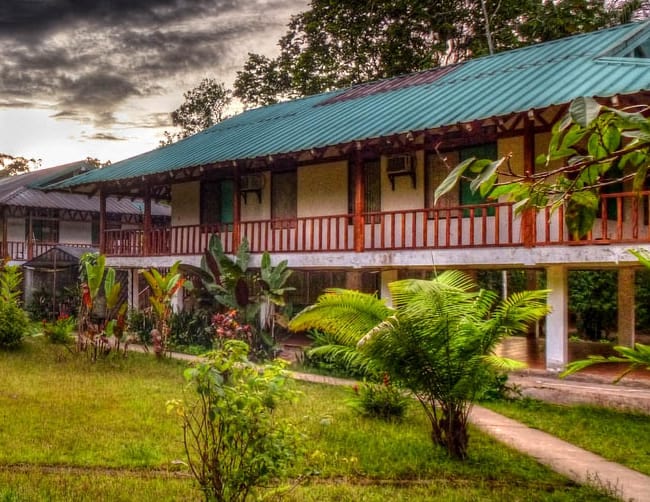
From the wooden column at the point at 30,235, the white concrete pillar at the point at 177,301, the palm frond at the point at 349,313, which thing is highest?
the wooden column at the point at 30,235

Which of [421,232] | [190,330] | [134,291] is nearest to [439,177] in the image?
[421,232]

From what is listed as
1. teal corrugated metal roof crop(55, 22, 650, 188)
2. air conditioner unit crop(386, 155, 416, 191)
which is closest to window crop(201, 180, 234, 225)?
teal corrugated metal roof crop(55, 22, 650, 188)

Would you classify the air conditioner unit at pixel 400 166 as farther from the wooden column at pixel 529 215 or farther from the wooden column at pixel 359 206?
the wooden column at pixel 529 215

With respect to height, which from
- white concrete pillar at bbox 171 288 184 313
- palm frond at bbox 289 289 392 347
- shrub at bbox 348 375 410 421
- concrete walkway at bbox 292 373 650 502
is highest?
palm frond at bbox 289 289 392 347

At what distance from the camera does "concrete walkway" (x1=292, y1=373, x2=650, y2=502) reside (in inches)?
229

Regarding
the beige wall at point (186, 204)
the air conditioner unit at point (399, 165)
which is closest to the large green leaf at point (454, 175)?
the air conditioner unit at point (399, 165)

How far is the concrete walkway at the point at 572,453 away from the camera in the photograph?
583 cm

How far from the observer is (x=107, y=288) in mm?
13312

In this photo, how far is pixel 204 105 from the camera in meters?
36.9

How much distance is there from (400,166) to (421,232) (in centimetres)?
151

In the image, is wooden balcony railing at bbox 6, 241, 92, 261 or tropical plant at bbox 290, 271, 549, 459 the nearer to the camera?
tropical plant at bbox 290, 271, 549, 459

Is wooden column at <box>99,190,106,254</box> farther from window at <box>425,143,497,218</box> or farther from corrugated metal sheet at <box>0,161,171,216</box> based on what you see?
window at <box>425,143,497,218</box>

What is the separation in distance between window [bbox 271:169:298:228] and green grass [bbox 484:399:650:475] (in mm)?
8025

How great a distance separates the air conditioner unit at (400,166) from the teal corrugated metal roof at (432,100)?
3.10 feet
